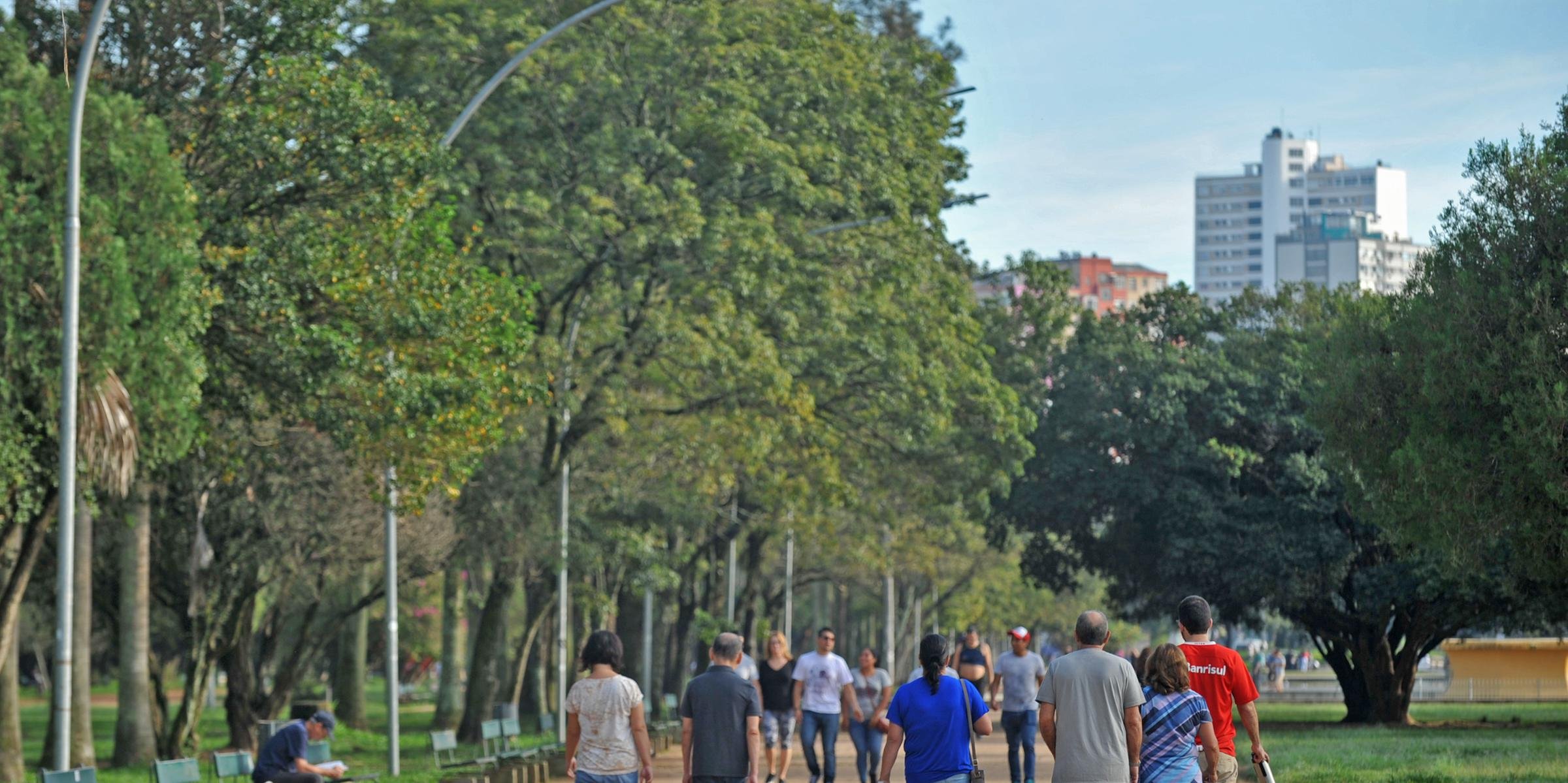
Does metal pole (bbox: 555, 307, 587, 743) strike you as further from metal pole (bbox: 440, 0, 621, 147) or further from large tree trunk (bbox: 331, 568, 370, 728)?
metal pole (bbox: 440, 0, 621, 147)

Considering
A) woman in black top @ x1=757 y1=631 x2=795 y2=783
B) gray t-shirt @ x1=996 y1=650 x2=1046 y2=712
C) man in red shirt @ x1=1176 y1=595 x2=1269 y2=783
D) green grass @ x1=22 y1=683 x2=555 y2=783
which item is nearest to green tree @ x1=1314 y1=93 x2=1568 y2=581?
gray t-shirt @ x1=996 y1=650 x2=1046 y2=712

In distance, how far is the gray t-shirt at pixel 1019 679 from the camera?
18359 mm

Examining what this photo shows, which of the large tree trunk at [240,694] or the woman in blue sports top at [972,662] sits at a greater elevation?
the woman in blue sports top at [972,662]

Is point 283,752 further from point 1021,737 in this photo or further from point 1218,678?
point 1218,678

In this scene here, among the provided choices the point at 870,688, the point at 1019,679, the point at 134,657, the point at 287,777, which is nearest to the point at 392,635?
the point at 134,657

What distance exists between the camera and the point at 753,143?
2698cm

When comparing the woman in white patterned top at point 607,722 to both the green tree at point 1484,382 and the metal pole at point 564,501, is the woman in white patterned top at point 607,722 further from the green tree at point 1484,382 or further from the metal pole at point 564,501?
the metal pole at point 564,501

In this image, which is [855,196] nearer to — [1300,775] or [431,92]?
[431,92]

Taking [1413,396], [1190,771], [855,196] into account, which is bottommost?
[1190,771]

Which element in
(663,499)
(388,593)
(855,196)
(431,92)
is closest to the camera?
(388,593)

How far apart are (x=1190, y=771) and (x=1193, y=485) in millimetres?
26080

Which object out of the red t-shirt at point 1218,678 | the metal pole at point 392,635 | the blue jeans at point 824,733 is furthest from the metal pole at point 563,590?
the red t-shirt at point 1218,678

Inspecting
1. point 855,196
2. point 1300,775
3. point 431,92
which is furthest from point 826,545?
point 1300,775

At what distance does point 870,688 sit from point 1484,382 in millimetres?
6519
